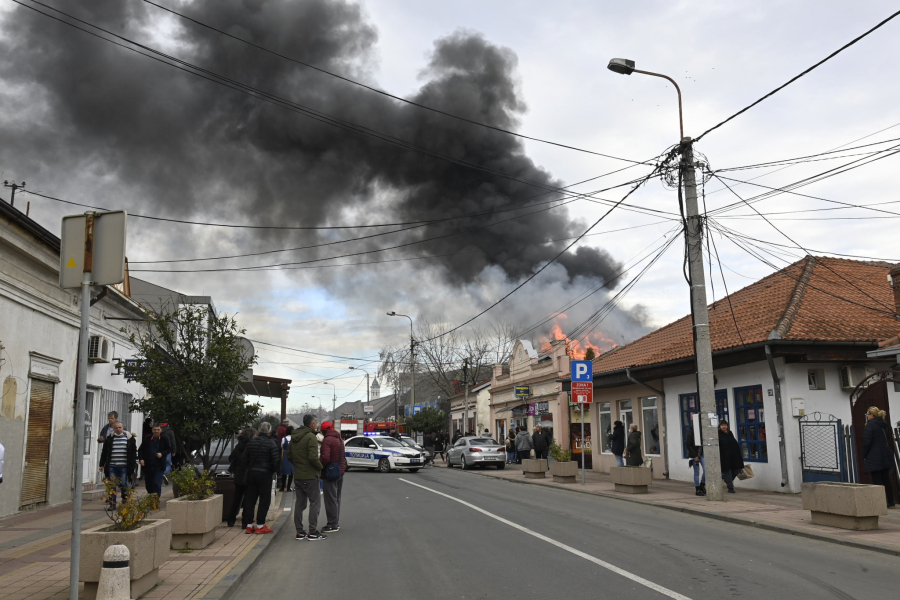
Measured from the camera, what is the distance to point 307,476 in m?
9.86

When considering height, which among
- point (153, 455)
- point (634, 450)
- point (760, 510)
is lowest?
point (760, 510)

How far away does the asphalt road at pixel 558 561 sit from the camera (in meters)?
6.52

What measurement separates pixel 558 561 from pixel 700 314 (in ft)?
27.1

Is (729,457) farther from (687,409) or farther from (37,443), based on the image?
(37,443)

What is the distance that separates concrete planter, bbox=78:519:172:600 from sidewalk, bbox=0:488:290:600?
0.70ft

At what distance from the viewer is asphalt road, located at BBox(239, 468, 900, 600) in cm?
652

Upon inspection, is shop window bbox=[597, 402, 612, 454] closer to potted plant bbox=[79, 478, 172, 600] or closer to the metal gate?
the metal gate

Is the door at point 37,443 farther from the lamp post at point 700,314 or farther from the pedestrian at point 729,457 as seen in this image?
the pedestrian at point 729,457

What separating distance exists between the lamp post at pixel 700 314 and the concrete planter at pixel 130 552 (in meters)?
11.0

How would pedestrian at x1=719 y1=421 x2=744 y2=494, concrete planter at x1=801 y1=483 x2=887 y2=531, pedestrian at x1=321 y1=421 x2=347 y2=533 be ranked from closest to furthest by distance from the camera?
concrete planter at x1=801 y1=483 x2=887 y2=531, pedestrian at x1=321 y1=421 x2=347 y2=533, pedestrian at x1=719 y1=421 x2=744 y2=494

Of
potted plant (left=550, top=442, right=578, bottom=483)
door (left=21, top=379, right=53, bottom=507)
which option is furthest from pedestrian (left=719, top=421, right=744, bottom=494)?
door (left=21, top=379, right=53, bottom=507)

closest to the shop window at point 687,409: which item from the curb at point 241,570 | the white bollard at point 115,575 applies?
the curb at point 241,570

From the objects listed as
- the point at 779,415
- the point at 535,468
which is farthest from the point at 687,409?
the point at 535,468

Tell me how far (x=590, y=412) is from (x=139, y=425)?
15717mm
